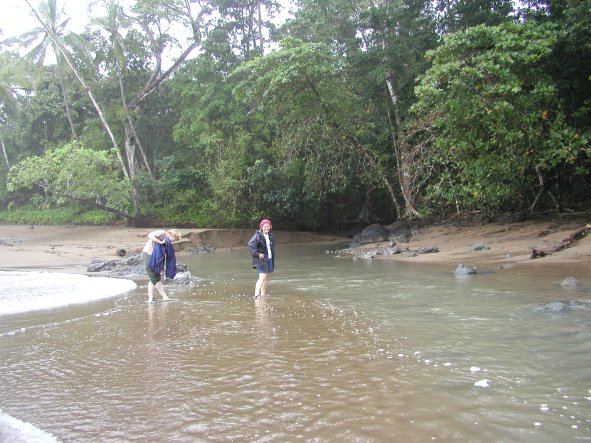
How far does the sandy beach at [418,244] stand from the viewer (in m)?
11.7

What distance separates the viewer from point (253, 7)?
2952 centimetres

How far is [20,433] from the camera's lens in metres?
3.26

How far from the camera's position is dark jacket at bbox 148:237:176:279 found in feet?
28.8

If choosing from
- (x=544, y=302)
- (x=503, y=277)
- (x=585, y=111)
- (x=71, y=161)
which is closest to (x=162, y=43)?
(x=71, y=161)

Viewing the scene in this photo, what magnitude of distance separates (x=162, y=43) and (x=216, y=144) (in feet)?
32.3

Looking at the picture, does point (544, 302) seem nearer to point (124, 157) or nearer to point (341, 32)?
point (341, 32)

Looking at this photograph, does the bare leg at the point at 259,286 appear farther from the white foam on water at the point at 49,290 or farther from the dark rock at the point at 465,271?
the dark rock at the point at 465,271

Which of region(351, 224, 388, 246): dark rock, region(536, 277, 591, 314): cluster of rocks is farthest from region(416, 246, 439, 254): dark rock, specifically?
region(536, 277, 591, 314): cluster of rocks

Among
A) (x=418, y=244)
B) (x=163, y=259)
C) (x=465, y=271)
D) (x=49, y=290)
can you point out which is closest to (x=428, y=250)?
(x=418, y=244)

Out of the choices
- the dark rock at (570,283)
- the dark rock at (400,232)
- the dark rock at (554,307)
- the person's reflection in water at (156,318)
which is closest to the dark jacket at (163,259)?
the person's reflection in water at (156,318)

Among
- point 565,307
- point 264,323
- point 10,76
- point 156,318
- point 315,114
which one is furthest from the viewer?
point 10,76

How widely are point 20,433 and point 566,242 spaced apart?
12986 mm

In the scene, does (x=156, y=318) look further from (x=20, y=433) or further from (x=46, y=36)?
(x=46, y=36)

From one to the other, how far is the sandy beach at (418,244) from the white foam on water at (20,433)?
940cm
